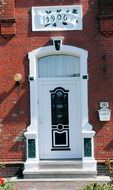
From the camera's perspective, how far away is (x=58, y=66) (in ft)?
45.8

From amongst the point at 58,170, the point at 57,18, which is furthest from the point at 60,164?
the point at 57,18

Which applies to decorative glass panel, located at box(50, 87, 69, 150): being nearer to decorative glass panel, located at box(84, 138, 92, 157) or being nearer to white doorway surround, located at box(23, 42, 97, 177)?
white doorway surround, located at box(23, 42, 97, 177)

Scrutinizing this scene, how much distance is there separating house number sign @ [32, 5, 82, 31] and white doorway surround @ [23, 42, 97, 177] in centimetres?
54

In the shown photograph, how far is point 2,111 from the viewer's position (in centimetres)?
1380

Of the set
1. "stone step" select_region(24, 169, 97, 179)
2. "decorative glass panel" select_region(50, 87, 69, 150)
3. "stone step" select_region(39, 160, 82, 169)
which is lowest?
"stone step" select_region(24, 169, 97, 179)

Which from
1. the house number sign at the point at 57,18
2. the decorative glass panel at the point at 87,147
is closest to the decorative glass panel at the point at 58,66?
the house number sign at the point at 57,18

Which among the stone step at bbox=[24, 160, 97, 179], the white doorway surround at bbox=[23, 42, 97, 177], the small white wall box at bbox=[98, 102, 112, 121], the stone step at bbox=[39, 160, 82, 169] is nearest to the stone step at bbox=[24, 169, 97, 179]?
the stone step at bbox=[24, 160, 97, 179]

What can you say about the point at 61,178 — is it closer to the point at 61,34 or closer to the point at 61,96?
the point at 61,96

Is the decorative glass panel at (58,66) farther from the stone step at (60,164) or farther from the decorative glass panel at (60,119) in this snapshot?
the stone step at (60,164)

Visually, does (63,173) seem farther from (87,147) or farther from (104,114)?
(104,114)

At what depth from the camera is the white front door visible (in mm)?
13906

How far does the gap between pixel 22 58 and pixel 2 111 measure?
152 cm

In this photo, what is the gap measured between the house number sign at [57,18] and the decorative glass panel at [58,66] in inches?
32.2

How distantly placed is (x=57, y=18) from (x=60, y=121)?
278 centimetres
